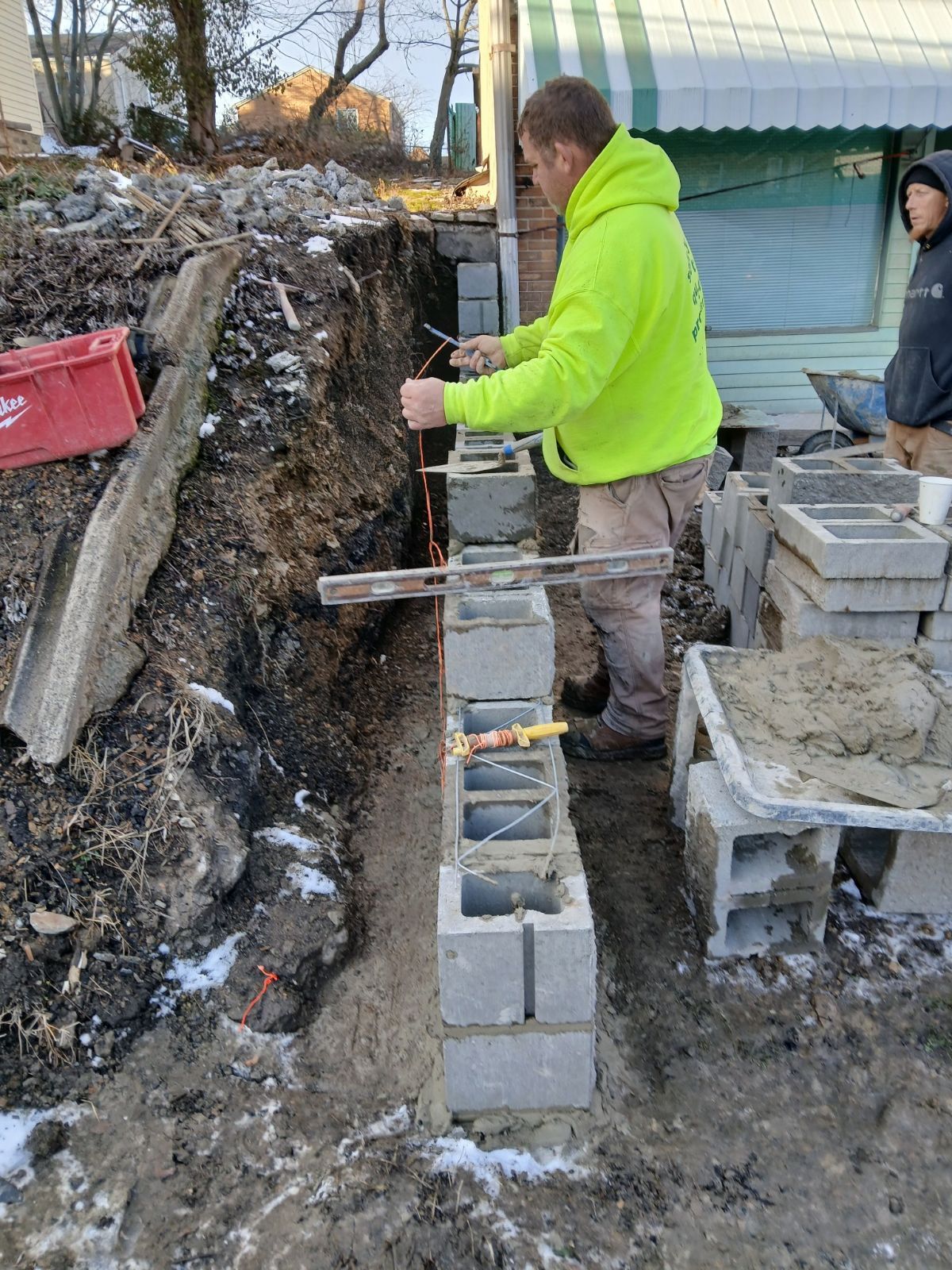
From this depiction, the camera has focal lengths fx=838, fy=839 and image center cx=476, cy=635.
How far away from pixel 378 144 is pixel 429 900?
1837cm

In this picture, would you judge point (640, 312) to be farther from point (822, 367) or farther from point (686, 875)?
point (822, 367)

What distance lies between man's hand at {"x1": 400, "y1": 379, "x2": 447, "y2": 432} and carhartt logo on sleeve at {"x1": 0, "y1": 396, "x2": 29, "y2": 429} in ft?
5.66

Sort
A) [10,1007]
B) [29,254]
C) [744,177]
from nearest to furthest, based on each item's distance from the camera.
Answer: [10,1007] < [29,254] < [744,177]

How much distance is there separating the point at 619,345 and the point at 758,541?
166 centimetres

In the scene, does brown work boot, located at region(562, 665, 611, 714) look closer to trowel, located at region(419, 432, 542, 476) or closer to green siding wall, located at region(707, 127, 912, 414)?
trowel, located at region(419, 432, 542, 476)

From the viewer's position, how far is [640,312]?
9.68 ft

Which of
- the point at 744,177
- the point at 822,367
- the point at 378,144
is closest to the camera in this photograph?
the point at 744,177

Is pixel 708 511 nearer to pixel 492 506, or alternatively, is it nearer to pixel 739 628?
pixel 739 628

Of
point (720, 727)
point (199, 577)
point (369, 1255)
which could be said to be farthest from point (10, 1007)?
point (720, 727)

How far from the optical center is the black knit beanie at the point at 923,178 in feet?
12.6

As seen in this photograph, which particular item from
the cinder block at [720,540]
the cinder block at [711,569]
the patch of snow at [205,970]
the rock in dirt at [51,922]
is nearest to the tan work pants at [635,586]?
the cinder block at [720,540]

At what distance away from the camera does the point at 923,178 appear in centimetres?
392

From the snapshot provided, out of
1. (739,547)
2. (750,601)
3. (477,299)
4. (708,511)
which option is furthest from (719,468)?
(750,601)

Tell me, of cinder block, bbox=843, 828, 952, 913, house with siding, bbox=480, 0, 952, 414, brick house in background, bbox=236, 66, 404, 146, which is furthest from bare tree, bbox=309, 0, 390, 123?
cinder block, bbox=843, 828, 952, 913
